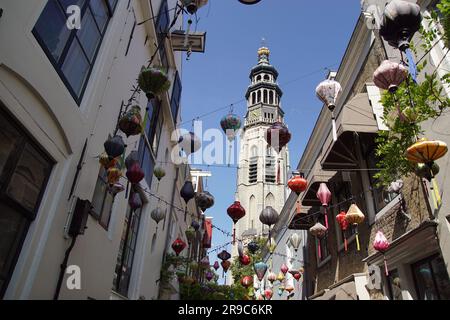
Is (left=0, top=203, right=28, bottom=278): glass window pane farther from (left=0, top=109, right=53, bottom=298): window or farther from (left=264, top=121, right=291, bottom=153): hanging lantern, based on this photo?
(left=264, top=121, right=291, bottom=153): hanging lantern

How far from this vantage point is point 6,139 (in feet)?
13.3

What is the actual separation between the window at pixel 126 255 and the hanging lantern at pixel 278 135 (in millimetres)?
4524

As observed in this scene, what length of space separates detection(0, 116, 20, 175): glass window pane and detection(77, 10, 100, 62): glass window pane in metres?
2.58

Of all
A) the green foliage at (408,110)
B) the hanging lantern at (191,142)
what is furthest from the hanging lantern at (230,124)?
the green foliage at (408,110)

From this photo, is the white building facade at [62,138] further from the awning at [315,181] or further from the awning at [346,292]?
the awning at [315,181]

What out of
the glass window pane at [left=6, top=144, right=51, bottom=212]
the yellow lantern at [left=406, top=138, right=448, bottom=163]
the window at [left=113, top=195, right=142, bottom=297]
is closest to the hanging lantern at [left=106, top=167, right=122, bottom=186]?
the glass window pane at [left=6, top=144, right=51, bottom=212]

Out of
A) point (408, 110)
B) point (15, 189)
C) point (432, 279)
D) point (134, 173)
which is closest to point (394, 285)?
point (432, 279)

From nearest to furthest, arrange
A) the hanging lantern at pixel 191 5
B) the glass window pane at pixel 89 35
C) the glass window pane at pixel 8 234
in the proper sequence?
the glass window pane at pixel 8 234 → the glass window pane at pixel 89 35 → the hanging lantern at pixel 191 5

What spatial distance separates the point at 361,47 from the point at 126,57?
735 cm

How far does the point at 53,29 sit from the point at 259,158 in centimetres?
4967

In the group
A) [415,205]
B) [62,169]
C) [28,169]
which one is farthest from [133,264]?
[415,205]

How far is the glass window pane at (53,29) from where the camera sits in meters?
4.75

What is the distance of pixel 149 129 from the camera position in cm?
1099

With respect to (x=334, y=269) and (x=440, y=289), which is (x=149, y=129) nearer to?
(x=334, y=269)
